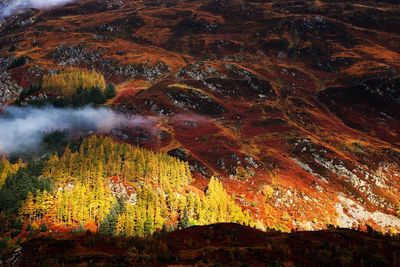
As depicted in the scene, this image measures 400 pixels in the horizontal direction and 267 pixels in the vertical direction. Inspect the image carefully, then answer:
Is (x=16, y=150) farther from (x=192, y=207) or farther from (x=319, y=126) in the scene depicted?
(x=319, y=126)

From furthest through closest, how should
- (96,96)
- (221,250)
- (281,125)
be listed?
(96,96)
(281,125)
(221,250)

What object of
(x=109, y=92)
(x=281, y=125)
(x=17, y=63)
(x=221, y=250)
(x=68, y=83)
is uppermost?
(x=221, y=250)

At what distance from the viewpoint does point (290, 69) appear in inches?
7431

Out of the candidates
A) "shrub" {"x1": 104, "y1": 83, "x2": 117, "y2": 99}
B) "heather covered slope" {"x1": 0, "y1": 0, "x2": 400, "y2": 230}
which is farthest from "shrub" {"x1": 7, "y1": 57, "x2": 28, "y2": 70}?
"shrub" {"x1": 104, "y1": 83, "x2": 117, "y2": 99}

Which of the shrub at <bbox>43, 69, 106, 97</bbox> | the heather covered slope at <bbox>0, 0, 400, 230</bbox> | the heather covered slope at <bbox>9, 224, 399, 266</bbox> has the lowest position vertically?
the heather covered slope at <bbox>0, 0, 400, 230</bbox>

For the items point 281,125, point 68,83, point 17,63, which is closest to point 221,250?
point 281,125

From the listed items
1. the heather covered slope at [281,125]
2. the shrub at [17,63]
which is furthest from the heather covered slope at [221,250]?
the shrub at [17,63]

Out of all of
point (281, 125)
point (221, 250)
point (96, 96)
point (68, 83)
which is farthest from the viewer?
point (68, 83)

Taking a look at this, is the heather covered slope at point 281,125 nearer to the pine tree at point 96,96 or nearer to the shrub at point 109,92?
the shrub at point 109,92

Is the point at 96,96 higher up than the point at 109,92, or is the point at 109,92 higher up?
the point at 96,96

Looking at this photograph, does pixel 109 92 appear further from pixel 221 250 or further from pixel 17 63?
pixel 221 250

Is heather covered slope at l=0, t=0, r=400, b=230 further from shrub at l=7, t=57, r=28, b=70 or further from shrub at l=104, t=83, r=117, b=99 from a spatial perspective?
shrub at l=104, t=83, r=117, b=99

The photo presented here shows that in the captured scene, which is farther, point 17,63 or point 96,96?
point 17,63

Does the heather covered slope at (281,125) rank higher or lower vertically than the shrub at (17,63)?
lower
